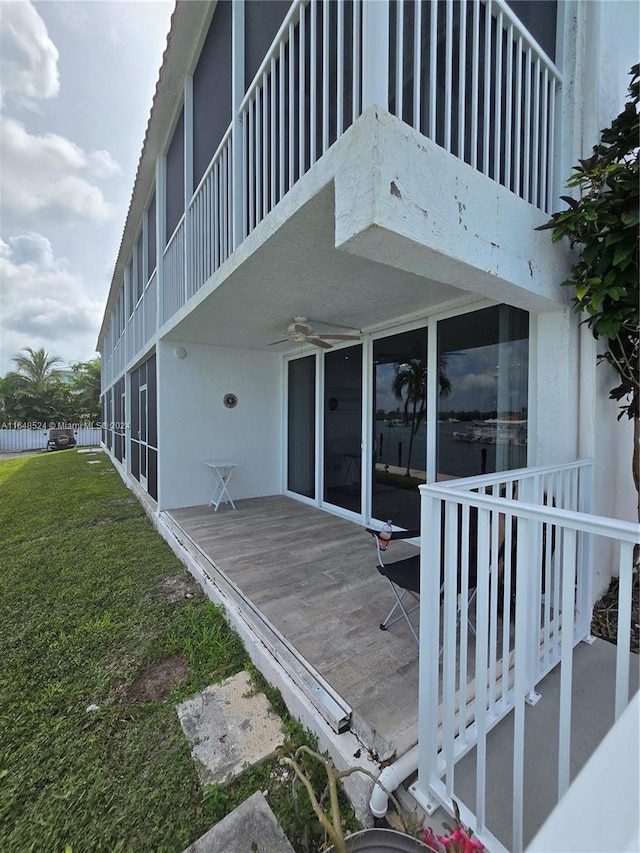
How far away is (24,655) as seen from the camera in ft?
8.23

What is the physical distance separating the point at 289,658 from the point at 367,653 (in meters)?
0.49

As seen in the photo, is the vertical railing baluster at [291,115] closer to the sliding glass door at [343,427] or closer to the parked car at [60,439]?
the sliding glass door at [343,427]

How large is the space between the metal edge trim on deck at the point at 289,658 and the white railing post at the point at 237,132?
290 centimetres

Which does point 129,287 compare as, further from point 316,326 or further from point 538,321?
point 538,321

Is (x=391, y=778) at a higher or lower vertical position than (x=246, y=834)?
higher

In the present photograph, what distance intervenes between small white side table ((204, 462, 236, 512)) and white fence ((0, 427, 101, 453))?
18901 mm

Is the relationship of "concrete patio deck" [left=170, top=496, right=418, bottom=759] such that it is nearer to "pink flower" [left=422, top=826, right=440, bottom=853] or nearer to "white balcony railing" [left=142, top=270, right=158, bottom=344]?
"pink flower" [left=422, top=826, right=440, bottom=853]

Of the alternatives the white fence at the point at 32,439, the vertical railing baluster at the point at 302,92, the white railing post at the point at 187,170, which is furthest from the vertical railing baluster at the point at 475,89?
the white fence at the point at 32,439

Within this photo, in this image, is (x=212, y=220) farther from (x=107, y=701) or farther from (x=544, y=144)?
(x=107, y=701)

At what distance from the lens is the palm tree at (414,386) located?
3.80 meters

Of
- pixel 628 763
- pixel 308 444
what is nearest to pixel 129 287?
pixel 308 444

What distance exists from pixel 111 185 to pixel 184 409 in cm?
714

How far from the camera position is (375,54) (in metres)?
1.62

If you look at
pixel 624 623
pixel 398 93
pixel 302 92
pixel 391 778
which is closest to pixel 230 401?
pixel 302 92
